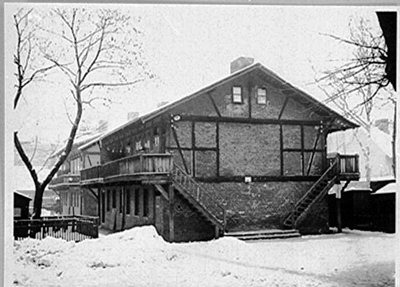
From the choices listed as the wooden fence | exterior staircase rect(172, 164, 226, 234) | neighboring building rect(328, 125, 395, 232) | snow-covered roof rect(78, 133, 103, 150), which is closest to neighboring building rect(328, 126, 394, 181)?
neighboring building rect(328, 125, 395, 232)

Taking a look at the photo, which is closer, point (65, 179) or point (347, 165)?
point (65, 179)

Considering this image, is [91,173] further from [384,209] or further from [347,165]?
[384,209]

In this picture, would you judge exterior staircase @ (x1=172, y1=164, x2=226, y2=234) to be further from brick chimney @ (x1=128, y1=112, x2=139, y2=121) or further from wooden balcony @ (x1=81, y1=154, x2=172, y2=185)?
brick chimney @ (x1=128, y1=112, x2=139, y2=121)

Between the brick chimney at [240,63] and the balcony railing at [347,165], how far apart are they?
0.83 meters

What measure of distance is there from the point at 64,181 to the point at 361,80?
1.99 meters

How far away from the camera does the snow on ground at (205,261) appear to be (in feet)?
11.6

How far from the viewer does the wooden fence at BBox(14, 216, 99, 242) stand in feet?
11.6

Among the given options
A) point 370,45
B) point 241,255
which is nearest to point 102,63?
point 241,255

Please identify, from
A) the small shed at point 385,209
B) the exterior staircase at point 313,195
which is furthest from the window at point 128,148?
the small shed at point 385,209

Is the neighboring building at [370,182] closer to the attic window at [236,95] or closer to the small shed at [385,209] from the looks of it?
the small shed at [385,209]

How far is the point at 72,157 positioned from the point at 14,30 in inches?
33.0

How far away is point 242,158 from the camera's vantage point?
3.75 meters

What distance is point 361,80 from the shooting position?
3.79 m

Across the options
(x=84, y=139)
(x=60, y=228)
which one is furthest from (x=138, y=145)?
(x=60, y=228)
